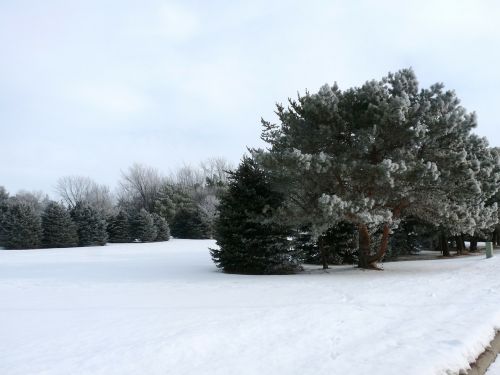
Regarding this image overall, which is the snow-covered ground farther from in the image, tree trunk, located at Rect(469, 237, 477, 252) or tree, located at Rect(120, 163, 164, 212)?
tree, located at Rect(120, 163, 164, 212)

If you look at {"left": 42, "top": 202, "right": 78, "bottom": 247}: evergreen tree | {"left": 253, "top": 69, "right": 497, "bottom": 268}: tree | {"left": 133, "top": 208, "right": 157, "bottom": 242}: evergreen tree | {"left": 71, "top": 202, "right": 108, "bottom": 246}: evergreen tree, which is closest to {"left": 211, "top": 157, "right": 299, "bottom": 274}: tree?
{"left": 253, "top": 69, "right": 497, "bottom": 268}: tree

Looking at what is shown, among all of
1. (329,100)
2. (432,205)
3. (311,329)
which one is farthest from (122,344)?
(432,205)

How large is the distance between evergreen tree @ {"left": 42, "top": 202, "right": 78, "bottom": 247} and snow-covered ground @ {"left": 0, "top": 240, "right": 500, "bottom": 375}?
79.0ft

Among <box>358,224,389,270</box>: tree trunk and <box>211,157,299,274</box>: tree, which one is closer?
<box>211,157,299,274</box>: tree

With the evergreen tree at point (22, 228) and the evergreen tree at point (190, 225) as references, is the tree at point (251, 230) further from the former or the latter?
the evergreen tree at point (190, 225)

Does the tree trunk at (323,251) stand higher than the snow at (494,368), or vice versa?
the tree trunk at (323,251)

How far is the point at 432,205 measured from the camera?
50.1 ft

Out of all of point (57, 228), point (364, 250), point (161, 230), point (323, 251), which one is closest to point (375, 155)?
point (364, 250)

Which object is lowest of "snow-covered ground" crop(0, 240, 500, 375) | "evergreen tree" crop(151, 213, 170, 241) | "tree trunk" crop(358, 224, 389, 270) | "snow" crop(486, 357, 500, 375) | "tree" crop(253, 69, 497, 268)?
"snow" crop(486, 357, 500, 375)

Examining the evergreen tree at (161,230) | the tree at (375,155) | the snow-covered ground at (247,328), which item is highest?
the tree at (375,155)

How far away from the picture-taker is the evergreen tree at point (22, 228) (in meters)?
32.0

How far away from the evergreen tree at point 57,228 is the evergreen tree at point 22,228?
0.60 meters

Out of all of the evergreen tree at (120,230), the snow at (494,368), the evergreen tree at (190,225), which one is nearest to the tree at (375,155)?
the snow at (494,368)

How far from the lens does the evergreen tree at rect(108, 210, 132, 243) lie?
4106 cm
